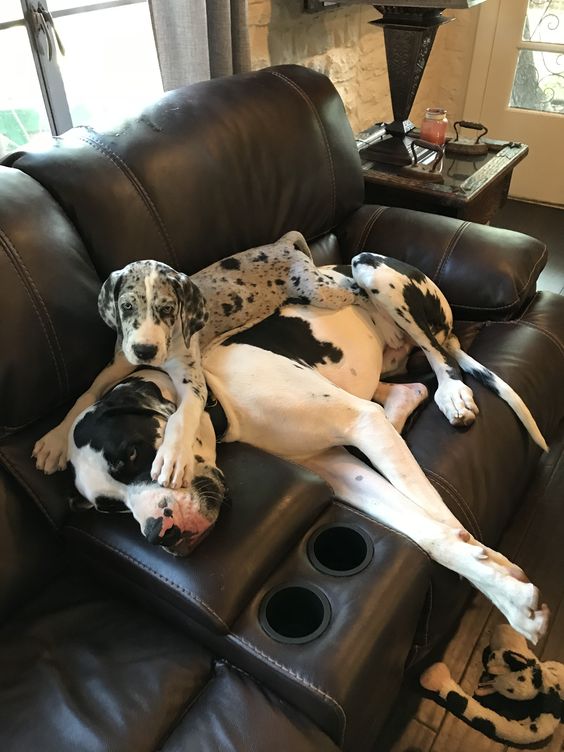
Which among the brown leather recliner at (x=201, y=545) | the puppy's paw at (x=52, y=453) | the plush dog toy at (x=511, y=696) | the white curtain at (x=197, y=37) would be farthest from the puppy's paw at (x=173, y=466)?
the white curtain at (x=197, y=37)

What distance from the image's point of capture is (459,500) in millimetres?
1484

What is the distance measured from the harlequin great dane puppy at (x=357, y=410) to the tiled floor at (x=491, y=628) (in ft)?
1.32

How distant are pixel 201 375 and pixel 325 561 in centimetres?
50

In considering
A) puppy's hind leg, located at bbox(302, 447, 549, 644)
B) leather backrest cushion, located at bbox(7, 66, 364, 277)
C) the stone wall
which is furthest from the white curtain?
puppy's hind leg, located at bbox(302, 447, 549, 644)

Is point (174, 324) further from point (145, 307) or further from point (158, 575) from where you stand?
point (158, 575)

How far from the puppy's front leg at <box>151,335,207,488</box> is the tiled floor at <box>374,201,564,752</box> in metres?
0.84

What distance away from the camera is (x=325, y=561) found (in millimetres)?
1367

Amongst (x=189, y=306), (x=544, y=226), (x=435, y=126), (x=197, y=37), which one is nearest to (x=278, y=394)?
(x=189, y=306)

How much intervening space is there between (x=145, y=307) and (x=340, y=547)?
65 cm

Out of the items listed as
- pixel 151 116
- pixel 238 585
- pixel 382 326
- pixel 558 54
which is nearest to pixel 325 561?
pixel 238 585

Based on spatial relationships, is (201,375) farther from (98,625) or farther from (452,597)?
(452,597)

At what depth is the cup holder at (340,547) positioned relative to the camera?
1.29 m

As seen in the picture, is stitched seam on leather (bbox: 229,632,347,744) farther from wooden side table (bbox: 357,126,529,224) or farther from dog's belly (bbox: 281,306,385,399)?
wooden side table (bbox: 357,126,529,224)

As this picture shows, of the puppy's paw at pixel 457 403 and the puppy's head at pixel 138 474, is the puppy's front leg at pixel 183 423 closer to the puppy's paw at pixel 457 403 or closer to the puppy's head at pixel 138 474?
the puppy's head at pixel 138 474
